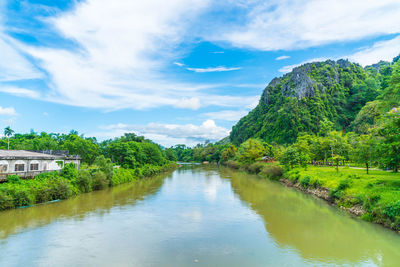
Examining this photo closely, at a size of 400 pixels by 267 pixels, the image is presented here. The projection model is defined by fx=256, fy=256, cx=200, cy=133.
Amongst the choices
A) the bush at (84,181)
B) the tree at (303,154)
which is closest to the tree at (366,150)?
the tree at (303,154)

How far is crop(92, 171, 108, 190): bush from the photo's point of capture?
40.1 meters

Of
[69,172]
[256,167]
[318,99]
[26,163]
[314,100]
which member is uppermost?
[318,99]

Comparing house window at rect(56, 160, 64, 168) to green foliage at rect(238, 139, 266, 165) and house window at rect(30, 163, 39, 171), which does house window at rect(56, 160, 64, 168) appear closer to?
house window at rect(30, 163, 39, 171)

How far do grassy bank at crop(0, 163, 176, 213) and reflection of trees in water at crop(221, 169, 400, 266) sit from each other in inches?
931

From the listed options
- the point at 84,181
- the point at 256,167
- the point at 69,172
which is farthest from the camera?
the point at 256,167

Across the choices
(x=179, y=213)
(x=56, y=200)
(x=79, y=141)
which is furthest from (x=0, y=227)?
(x=79, y=141)

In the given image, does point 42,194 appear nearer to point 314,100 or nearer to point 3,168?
point 3,168

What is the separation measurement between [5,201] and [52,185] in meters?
6.34

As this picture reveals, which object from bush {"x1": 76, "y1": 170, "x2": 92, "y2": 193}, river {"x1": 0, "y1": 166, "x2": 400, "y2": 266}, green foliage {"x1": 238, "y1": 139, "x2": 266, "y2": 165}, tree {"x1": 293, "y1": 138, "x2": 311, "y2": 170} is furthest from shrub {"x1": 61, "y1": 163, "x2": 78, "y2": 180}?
green foliage {"x1": 238, "y1": 139, "x2": 266, "y2": 165}

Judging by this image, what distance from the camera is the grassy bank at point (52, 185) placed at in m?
26.2

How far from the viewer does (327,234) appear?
19.5 m

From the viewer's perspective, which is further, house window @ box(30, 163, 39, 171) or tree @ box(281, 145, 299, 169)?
tree @ box(281, 145, 299, 169)

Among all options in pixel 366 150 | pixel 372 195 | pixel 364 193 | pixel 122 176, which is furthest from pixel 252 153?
pixel 372 195

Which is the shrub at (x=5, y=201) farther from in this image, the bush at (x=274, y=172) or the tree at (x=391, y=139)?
the bush at (x=274, y=172)
